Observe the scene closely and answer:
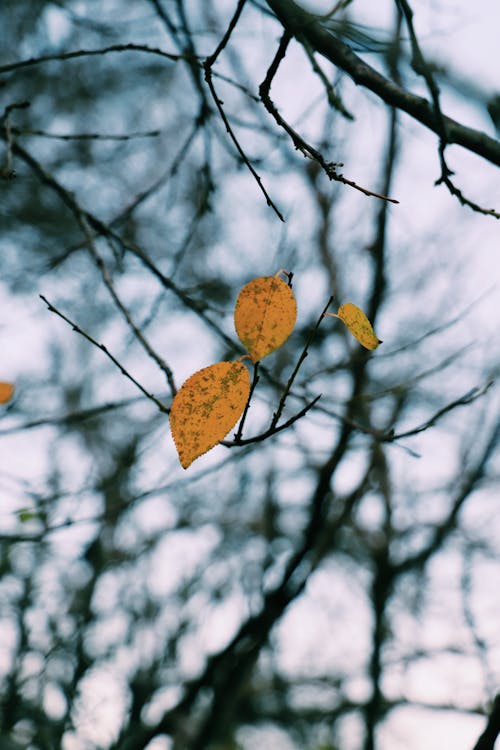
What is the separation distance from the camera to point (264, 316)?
0.67m

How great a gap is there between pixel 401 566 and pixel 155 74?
2407 millimetres

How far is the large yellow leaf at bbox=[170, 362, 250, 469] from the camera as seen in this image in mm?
663

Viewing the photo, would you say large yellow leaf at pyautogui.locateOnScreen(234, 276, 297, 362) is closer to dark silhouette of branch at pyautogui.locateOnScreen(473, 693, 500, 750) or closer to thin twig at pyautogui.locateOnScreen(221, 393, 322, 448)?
thin twig at pyautogui.locateOnScreen(221, 393, 322, 448)

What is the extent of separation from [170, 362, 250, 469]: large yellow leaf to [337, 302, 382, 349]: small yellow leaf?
0.43 feet

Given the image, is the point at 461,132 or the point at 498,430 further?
the point at 498,430

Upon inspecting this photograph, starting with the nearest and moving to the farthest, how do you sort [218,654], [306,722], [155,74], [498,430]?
[218,654]
[498,430]
[155,74]
[306,722]

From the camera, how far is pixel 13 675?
11.3 ft

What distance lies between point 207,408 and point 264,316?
111 mm

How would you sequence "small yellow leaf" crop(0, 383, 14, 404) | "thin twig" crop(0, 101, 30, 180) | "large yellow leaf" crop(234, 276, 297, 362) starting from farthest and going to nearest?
A: "thin twig" crop(0, 101, 30, 180) < "small yellow leaf" crop(0, 383, 14, 404) < "large yellow leaf" crop(234, 276, 297, 362)

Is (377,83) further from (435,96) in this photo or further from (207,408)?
(207,408)

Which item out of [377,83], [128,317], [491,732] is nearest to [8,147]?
[128,317]

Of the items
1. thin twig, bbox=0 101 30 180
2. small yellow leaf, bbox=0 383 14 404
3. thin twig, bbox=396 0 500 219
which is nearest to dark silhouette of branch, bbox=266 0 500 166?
thin twig, bbox=396 0 500 219

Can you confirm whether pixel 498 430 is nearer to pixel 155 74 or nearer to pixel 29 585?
pixel 155 74

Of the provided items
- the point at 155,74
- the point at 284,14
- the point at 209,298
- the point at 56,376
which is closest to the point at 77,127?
the point at 155,74
